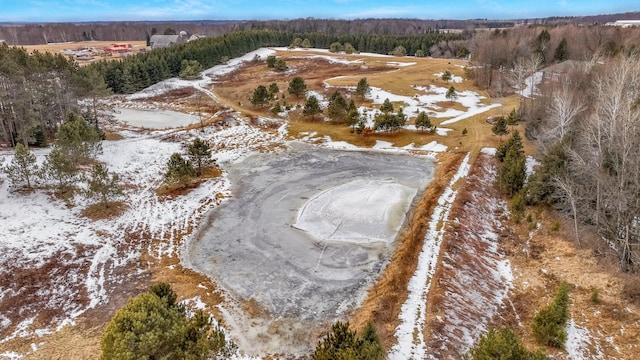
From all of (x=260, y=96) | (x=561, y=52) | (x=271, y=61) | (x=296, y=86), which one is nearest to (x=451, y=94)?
(x=296, y=86)

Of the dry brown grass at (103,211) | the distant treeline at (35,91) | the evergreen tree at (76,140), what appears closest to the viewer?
the dry brown grass at (103,211)

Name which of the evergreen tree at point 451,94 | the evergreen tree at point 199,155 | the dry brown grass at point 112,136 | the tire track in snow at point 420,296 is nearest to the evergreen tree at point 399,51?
the evergreen tree at point 451,94

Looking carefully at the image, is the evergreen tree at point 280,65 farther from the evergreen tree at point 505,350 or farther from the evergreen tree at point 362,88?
the evergreen tree at point 505,350

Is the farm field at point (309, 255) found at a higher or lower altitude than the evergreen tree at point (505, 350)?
lower

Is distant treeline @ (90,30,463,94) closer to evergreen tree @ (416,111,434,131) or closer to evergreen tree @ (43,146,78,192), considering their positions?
evergreen tree @ (43,146,78,192)

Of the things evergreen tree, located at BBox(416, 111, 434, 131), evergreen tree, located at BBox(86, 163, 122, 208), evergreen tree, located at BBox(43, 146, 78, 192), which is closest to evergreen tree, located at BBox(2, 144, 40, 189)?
evergreen tree, located at BBox(43, 146, 78, 192)

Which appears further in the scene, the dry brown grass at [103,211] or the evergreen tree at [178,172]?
the evergreen tree at [178,172]
